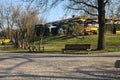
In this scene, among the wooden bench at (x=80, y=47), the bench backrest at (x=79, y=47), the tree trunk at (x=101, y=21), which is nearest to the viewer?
the wooden bench at (x=80, y=47)

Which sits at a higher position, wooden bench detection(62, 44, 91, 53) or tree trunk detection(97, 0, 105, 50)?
tree trunk detection(97, 0, 105, 50)

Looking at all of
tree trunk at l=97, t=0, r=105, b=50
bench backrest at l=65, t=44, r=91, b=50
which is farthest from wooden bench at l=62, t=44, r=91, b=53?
tree trunk at l=97, t=0, r=105, b=50

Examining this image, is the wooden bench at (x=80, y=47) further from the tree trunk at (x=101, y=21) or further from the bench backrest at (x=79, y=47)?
the tree trunk at (x=101, y=21)

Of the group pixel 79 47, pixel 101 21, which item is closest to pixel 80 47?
pixel 79 47

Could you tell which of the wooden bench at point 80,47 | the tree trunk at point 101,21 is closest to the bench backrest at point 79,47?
the wooden bench at point 80,47

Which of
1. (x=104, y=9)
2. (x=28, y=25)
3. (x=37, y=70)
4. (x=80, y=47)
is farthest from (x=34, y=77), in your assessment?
(x=28, y=25)

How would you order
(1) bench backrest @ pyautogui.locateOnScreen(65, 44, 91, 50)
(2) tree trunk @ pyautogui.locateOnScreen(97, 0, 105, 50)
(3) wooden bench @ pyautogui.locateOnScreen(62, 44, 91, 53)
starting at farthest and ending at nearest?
(2) tree trunk @ pyautogui.locateOnScreen(97, 0, 105, 50) → (1) bench backrest @ pyautogui.locateOnScreen(65, 44, 91, 50) → (3) wooden bench @ pyautogui.locateOnScreen(62, 44, 91, 53)

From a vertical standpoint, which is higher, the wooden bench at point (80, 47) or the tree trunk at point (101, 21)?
the tree trunk at point (101, 21)

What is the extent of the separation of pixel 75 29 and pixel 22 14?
400 inches

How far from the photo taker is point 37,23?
74.2 metres

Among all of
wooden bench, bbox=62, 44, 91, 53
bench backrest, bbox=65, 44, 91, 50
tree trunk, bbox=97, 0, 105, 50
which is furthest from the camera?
tree trunk, bbox=97, 0, 105, 50

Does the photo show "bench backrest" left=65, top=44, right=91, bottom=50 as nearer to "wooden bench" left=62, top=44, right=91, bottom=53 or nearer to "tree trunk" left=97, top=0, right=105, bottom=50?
"wooden bench" left=62, top=44, right=91, bottom=53

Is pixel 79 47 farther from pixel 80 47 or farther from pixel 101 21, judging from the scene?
pixel 101 21

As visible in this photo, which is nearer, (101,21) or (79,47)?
(79,47)
